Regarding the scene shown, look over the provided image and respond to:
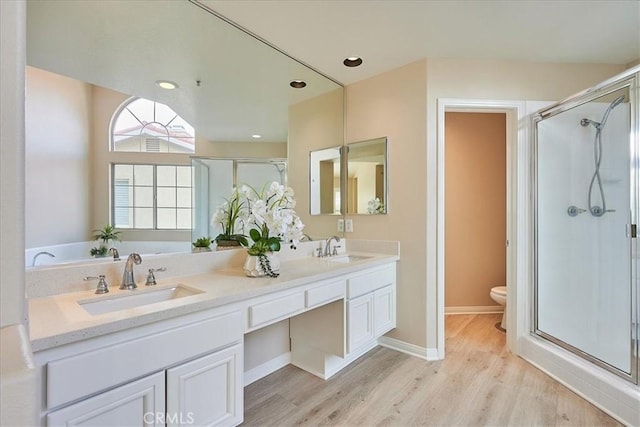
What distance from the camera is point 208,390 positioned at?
51.3 inches

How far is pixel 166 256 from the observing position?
1683 mm

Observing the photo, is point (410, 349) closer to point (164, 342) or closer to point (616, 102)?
point (164, 342)

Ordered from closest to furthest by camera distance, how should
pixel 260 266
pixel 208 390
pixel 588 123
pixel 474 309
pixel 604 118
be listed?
pixel 208 390 → pixel 260 266 → pixel 604 118 → pixel 588 123 → pixel 474 309

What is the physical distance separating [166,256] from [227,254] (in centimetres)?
39

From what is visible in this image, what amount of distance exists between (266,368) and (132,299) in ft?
3.89

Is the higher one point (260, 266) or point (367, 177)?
point (367, 177)

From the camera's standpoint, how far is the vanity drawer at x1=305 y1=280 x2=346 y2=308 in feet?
5.96

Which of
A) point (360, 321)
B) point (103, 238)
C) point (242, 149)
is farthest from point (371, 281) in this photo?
point (103, 238)

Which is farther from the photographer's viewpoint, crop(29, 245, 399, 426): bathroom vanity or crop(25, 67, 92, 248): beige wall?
crop(25, 67, 92, 248): beige wall

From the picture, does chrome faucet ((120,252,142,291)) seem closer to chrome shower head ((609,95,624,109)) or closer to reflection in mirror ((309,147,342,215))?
reflection in mirror ((309,147,342,215))

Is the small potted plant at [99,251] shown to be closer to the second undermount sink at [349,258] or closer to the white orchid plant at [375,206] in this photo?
the second undermount sink at [349,258]

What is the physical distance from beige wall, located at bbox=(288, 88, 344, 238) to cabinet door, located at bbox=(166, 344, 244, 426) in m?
1.41

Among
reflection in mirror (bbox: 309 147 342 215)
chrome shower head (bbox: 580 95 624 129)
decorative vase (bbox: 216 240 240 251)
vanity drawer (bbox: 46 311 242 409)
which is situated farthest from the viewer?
reflection in mirror (bbox: 309 147 342 215)

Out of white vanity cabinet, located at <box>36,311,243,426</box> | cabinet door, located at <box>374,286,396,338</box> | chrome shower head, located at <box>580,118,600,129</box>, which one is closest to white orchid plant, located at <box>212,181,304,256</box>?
white vanity cabinet, located at <box>36,311,243,426</box>
